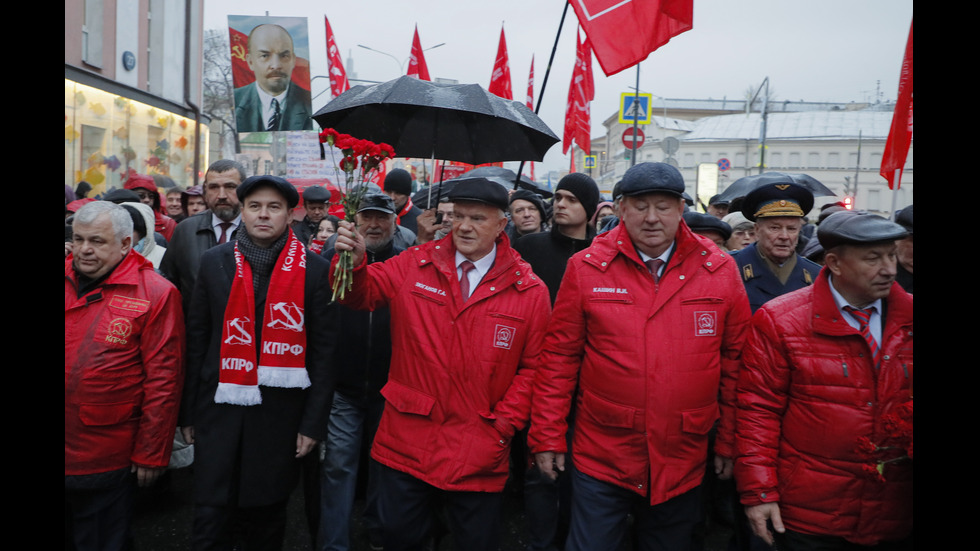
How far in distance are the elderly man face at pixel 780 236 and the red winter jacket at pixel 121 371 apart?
11.0 ft

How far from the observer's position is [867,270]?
2713 mm

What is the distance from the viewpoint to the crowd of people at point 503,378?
2.77m

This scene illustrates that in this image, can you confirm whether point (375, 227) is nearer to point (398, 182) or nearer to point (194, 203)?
point (398, 182)

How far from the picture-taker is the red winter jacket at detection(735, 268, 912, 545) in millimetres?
2678

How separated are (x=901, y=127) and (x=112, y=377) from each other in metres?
4.78

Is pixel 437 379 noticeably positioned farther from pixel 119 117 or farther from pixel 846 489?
pixel 119 117

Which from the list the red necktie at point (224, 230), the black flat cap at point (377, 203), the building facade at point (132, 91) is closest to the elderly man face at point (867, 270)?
the black flat cap at point (377, 203)

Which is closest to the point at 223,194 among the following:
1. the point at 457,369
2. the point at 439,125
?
the point at 439,125

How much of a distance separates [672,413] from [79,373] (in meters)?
2.75

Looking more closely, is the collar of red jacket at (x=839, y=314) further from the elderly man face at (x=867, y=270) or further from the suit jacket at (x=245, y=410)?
the suit jacket at (x=245, y=410)

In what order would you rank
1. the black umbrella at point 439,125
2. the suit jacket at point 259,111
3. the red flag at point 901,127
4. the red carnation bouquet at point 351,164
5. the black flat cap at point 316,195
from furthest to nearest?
the suit jacket at point 259,111 < the black flat cap at point 316,195 < the red flag at point 901,127 < the black umbrella at point 439,125 < the red carnation bouquet at point 351,164

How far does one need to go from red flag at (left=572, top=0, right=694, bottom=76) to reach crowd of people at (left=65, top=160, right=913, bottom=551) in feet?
4.29

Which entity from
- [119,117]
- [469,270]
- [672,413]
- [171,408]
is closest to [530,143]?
[469,270]

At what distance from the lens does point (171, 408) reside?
3.42m
